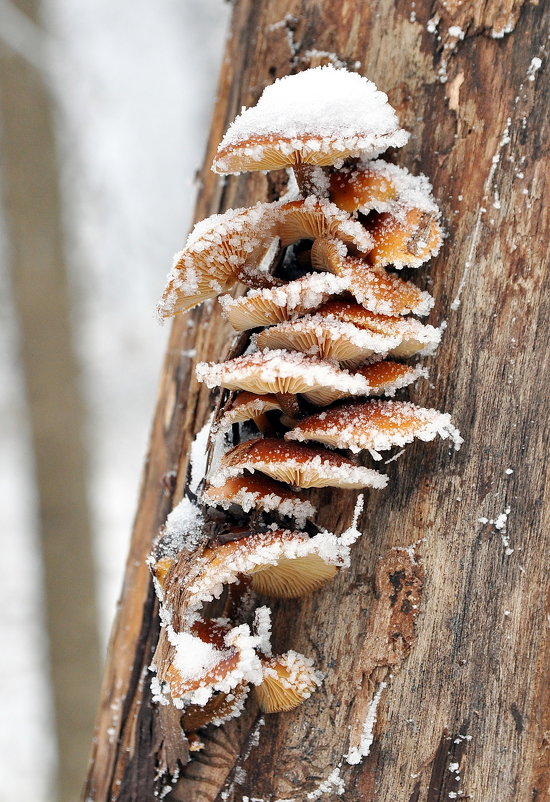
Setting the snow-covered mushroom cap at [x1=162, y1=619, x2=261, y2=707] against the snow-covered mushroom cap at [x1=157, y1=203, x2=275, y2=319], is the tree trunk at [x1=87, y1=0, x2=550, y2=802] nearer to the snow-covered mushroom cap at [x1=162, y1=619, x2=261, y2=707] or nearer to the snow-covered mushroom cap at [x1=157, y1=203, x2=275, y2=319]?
the snow-covered mushroom cap at [x1=162, y1=619, x2=261, y2=707]

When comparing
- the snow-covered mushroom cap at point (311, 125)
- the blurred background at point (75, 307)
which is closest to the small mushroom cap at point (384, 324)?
the snow-covered mushroom cap at point (311, 125)

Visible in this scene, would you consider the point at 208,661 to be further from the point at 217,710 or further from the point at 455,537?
the point at 455,537

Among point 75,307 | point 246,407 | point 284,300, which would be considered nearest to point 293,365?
point 284,300

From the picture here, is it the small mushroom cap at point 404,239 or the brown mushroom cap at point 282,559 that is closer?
the brown mushroom cap at point 282,559

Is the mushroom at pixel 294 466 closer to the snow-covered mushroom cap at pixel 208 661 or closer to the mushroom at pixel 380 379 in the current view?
the mushroom at pixel 380 379

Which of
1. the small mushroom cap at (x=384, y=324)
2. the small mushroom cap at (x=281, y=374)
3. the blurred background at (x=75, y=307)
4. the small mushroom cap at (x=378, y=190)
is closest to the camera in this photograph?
the small mushroom cap at (x=281, y=374)

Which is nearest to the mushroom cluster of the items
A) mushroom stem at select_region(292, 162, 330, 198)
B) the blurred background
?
mushroom stem at select_region(292, 162, 330, 198)
